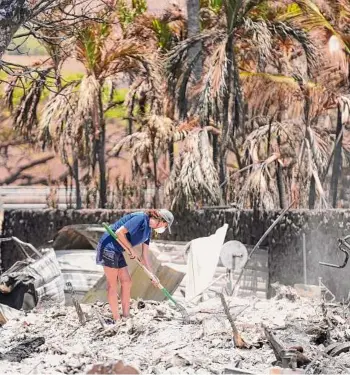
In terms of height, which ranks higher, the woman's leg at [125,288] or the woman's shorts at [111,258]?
the woman's shorts at [111,258]

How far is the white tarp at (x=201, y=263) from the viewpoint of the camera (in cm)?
1479

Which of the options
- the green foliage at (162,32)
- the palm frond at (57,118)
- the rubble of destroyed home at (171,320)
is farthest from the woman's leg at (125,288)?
the green foliage at (162,32)

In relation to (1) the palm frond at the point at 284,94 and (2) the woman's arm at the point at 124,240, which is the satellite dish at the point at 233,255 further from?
(1) the palm frond at the point at 284,94

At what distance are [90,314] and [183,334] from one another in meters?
2.24

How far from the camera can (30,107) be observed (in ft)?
77.3

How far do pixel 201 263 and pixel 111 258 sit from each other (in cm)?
262

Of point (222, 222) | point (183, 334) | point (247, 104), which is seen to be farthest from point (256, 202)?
point (183, 334)

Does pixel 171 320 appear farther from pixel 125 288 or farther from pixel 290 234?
pixel 290 234

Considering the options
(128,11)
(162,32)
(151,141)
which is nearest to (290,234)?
(151,141)

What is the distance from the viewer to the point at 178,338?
37.4 feet

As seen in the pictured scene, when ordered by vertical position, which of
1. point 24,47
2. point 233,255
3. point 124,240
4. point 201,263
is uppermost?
point 24,47

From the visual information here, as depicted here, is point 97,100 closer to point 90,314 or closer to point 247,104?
point 247,104

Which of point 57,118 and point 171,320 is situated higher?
point 57,118

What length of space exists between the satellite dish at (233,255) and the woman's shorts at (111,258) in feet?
9.02
